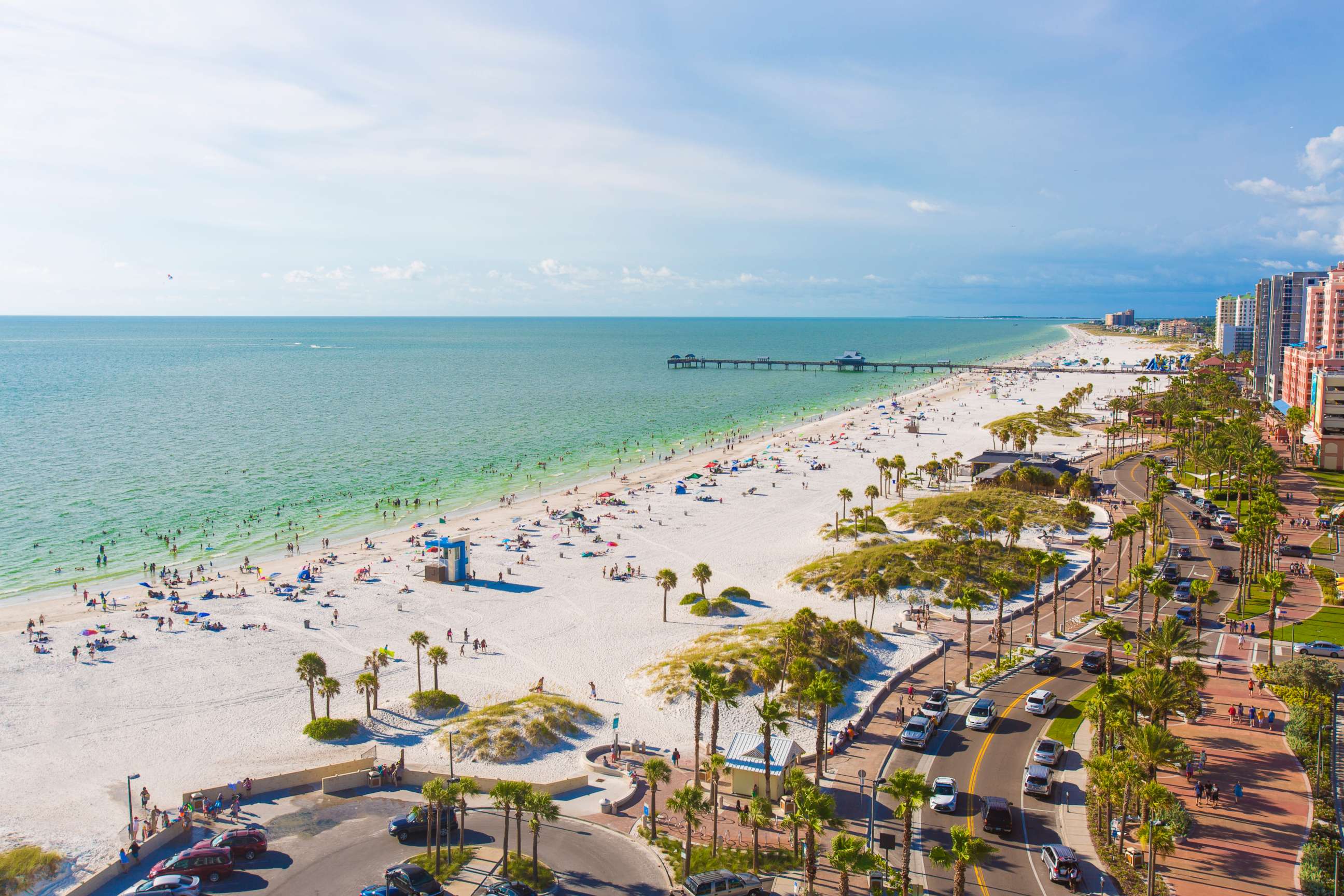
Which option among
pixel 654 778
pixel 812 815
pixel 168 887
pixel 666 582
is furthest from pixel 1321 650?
pixel 168 887

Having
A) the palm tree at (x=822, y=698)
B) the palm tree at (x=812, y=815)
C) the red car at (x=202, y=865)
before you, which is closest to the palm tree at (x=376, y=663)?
the red car at (x=202, y=865)

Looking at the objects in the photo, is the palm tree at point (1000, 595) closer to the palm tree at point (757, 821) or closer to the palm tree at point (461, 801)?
the palm tree at point (757, 821)

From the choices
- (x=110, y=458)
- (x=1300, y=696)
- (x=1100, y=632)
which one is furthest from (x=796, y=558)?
(x=110, y=458)

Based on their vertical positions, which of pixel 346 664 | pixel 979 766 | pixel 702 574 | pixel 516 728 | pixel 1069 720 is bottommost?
pixel 346 664

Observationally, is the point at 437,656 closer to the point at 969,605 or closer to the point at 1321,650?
the point at 969,605

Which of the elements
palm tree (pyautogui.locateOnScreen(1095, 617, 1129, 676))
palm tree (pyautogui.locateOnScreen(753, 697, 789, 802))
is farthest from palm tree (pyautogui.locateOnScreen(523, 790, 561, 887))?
palm tree (pyautogui.locateOnScreen(1095, 617, 1129, 676))

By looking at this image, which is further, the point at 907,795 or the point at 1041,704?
the point at 1041,704

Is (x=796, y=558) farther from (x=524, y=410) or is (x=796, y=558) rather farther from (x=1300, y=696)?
(x=524, y=410)
